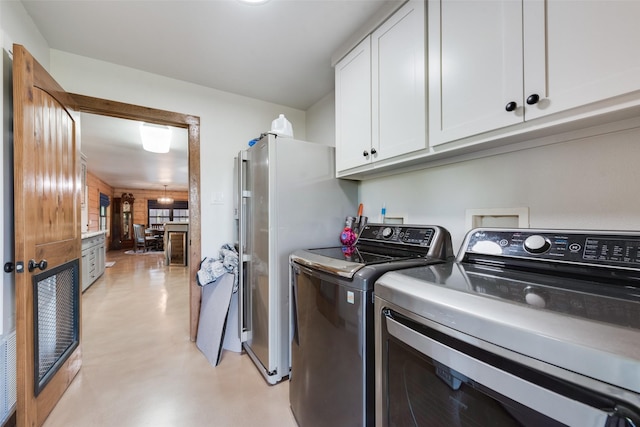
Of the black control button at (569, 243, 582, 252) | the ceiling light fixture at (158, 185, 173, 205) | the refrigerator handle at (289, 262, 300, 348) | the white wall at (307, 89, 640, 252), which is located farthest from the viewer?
the ceiling light fixture at (158, 185, 173, 205)

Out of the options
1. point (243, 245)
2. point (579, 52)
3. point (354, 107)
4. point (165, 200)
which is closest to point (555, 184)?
point (579, 52)

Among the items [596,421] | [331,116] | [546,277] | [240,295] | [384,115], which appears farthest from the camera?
[331,116]

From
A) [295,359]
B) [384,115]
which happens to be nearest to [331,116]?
[384,115]

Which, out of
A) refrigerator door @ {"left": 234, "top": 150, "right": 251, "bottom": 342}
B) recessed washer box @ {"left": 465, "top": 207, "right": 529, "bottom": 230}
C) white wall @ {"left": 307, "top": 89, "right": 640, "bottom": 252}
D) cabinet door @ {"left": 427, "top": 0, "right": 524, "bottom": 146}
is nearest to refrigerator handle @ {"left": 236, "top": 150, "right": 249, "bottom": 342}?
refrigerator door @ {"left": 234, "top": 150, "right": 251, "bottom": 342}

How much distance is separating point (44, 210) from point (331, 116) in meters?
2.20

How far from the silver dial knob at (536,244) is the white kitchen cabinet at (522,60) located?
1.35 feet

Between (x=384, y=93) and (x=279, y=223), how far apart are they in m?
1.05

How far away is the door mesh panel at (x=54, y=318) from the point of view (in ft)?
4.80

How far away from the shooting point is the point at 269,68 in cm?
221

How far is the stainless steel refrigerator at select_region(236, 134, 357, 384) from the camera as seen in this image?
Result: 6.06ft

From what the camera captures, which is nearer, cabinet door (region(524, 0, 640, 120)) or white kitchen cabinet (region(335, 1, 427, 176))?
cabinet door (region(524, 0, 640, 120))

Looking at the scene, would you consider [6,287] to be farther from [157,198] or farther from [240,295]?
[157,198]

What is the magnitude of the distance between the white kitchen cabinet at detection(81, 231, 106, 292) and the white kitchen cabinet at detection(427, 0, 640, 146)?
16.1 feet

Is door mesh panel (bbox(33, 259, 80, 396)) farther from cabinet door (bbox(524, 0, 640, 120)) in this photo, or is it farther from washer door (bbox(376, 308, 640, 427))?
cabinet door (bbox(524, 0, 640, 120))
